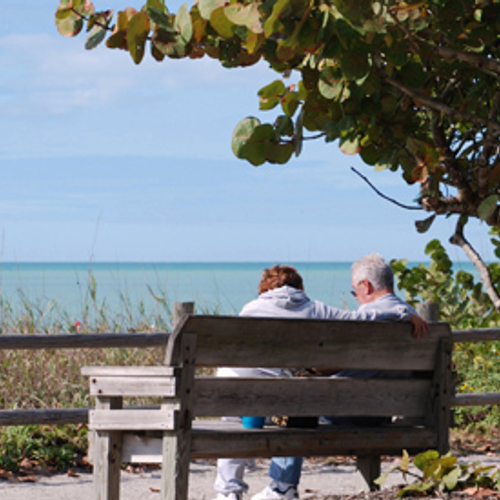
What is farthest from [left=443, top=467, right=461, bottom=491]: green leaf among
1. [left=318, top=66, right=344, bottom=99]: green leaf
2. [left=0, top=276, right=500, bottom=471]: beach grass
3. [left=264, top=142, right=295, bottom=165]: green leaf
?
[left=0, top=276, right=500, bottom=471]: beach grass

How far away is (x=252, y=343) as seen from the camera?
4758mm

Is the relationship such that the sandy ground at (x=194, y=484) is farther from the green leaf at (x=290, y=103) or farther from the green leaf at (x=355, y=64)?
the green leaf at (x=355, y=64)

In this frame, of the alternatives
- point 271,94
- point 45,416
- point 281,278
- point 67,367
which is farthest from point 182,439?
point 67,367

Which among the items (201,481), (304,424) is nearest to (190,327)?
(304,424)

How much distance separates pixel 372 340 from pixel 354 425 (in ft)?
1.80

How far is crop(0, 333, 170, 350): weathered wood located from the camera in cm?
705

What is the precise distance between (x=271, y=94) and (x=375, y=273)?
154cm

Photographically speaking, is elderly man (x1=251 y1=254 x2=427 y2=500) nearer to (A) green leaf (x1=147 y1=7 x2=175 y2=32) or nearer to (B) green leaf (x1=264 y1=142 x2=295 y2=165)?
(B) green leaf (x1=264 y1=142 x2=295 y2=165)

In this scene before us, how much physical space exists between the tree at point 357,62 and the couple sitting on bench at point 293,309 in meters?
0.59

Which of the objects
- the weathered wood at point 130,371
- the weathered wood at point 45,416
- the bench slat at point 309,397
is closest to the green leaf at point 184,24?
the weathered wood at point 130,371

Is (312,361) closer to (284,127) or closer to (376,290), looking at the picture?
(376,290)

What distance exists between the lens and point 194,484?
706cm

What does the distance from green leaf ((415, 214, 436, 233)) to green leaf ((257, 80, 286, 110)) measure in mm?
1051

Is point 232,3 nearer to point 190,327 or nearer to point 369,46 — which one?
point 369,46
